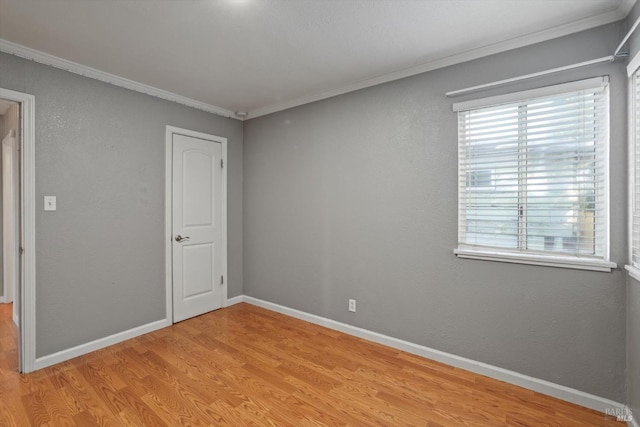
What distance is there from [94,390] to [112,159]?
191cm

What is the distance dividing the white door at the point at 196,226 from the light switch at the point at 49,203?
39.7 inches

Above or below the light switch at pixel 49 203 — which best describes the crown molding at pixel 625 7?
above

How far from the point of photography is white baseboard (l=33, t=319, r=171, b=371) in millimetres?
2448

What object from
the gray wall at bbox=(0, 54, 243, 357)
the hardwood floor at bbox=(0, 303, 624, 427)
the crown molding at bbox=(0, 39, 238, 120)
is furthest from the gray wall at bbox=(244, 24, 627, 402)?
the gray wall at bbox=(0, 54, 243, 357)

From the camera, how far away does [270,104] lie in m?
3.61

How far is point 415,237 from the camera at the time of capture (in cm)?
A: 265

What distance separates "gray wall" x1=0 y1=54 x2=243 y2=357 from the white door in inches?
6.9

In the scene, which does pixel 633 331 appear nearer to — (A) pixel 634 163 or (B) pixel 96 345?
(A) pixel 634 163

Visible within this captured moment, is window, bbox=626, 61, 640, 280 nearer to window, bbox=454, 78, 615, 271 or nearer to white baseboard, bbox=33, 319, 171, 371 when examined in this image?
window, bbox=454, 78, 615, 271

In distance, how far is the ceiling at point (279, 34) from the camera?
1.83m

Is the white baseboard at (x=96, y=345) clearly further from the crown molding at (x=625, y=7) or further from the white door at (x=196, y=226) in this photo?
the crown molding at (x=625, y=7)

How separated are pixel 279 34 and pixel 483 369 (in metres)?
2.90

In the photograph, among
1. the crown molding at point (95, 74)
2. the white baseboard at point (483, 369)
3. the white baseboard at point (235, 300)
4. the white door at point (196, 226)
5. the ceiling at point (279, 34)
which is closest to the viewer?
the ceiling at point (279, 34)

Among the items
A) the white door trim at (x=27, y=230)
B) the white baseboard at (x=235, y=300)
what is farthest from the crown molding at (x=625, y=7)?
the white baseboard at (x=235, y=300)
